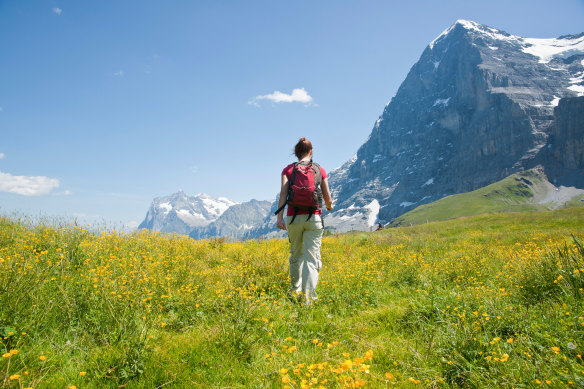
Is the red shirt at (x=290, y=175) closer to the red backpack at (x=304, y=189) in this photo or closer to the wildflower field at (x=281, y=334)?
the red backpack at (x=304, y=189)

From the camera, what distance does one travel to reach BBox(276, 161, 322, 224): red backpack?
5.21 m

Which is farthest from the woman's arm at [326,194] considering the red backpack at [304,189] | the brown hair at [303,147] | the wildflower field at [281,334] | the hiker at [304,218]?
the wildflower field at [281,334]

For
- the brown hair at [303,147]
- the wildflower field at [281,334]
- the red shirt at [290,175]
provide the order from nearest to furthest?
the wildflower field at [281,334] → the red shirt at [290,175] → the brown hair at [303,147]

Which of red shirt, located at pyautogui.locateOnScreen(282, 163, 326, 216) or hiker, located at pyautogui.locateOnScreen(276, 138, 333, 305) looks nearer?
hiker, located at pyautogui.locateOnScreen(276, 138, 333, 305)

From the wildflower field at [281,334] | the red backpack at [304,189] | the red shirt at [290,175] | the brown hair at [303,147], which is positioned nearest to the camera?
the wildflower field at [281,334]

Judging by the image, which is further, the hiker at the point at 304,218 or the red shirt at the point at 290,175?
the red shirt at the point at 290,175

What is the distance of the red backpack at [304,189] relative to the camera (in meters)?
5.21

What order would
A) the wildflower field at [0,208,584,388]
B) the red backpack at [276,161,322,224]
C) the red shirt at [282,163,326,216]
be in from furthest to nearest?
the red shirt at [282,163,326,216]
the red backpack at [276,161,322,224]
the wildflower field at [0,208,584,388]

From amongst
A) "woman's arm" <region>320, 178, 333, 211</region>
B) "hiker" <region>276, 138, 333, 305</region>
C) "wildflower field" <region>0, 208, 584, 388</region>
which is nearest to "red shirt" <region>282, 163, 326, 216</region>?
"hiker" <region>276, 138, 333, 305</region>

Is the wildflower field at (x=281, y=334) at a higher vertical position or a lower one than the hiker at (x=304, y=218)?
lower

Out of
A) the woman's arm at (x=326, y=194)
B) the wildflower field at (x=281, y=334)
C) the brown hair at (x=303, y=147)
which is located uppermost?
the brown hair at (x=303, y=147)

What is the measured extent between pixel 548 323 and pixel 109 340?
520cm

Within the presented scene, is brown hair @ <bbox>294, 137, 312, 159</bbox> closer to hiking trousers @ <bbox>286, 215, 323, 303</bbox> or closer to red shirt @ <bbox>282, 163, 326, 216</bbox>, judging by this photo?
red shirt @ <bbox>282, 163, 326, 216</bbox>

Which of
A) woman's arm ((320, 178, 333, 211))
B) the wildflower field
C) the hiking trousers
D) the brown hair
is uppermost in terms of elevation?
the brown hair
